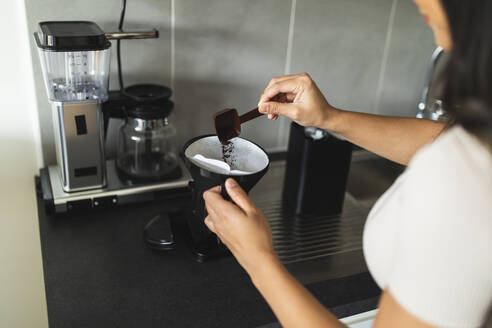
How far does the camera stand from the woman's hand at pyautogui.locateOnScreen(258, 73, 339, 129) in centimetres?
98

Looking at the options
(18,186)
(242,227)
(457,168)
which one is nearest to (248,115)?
(242,227)

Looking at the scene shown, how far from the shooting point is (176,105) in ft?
4.26

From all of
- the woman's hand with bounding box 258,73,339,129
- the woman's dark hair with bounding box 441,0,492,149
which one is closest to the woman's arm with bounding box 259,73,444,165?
the woman's hand with bounding box 258,73,339,129

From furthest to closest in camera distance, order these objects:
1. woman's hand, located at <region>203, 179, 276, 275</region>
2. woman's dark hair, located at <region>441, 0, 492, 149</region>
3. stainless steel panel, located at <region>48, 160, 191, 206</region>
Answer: stainless steel panel, located at <region>48, 160, 191, 206</region> < woman's hand, located at <region>203, 179, 276, 275</region> < woman's dark hair, located at <region>441, 0, 492, 149</region>

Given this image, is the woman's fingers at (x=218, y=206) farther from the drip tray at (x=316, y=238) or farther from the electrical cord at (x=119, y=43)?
the electrical cord at (x=119, y=43)

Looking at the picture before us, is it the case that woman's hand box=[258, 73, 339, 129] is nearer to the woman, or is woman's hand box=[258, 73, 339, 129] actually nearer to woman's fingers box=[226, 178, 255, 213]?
woman's fingers box=[226, 178, 255, 213]

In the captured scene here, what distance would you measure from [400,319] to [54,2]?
0.95 m

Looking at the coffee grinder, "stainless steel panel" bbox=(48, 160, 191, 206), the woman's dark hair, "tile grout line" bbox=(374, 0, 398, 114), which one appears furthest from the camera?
"tile grout line" bbox=(374, 0, 398, 114)

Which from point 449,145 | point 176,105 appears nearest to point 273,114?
point 176,105

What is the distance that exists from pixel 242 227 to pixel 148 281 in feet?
1.04

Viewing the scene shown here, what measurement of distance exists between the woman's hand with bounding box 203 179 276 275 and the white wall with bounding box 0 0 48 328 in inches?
24.3

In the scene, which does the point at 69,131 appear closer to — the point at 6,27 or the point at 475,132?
the point at 6,27

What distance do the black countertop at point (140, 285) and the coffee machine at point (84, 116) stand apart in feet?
0.20

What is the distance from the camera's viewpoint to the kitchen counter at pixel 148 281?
2.86 feet
